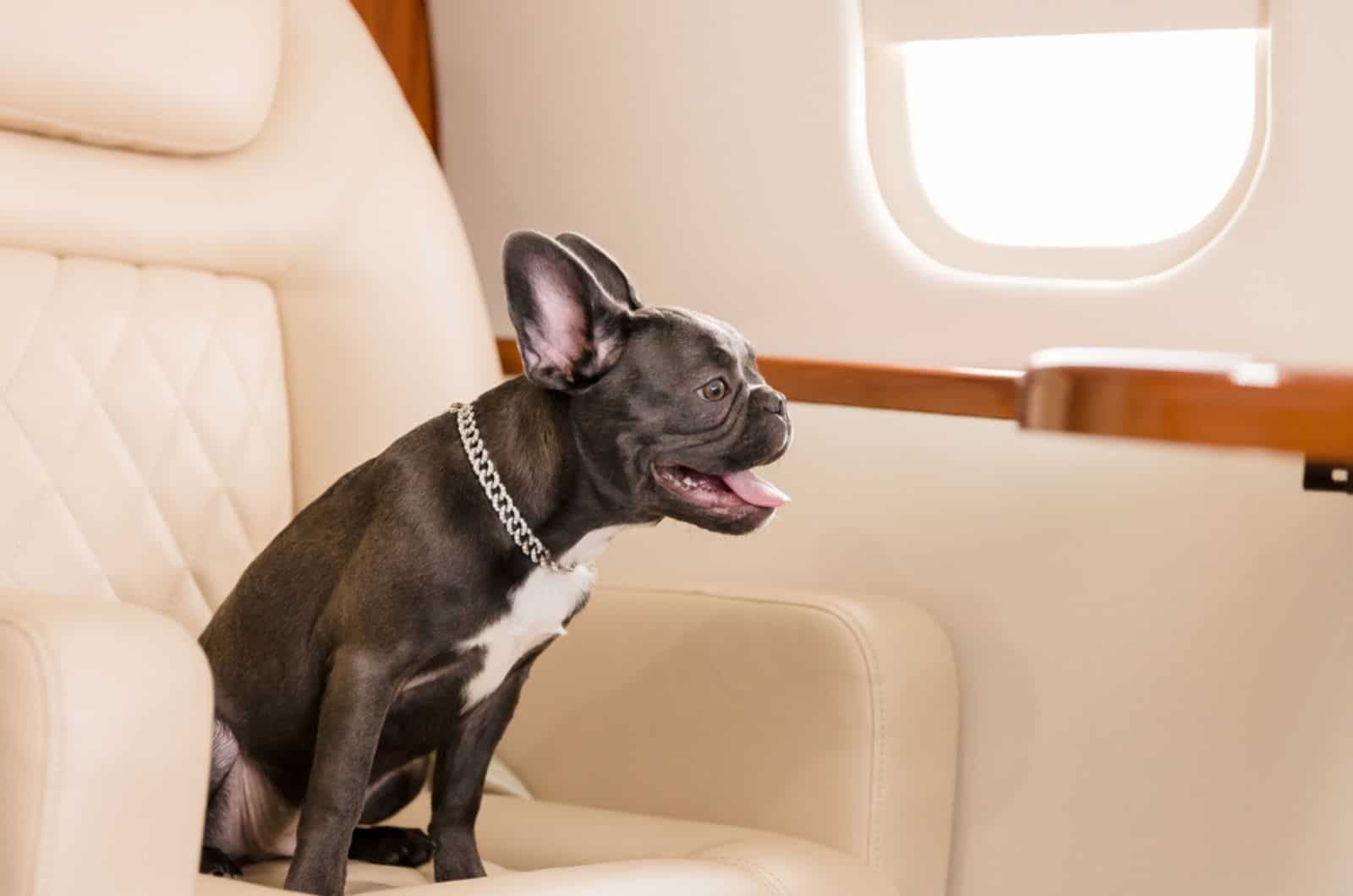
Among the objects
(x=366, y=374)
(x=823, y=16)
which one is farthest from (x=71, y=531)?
(x=823, y=16)

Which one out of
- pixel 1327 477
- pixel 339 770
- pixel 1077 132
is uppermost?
pixel 1077 132

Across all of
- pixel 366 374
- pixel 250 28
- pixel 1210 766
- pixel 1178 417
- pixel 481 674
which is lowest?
pixel 1210 766

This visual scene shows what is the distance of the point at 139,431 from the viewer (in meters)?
1.47

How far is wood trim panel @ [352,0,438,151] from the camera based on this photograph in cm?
201

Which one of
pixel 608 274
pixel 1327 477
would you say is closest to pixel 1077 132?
pixel 1327 477

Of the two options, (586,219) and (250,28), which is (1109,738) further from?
(250,28)

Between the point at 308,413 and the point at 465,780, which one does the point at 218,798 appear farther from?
the point at 308,413

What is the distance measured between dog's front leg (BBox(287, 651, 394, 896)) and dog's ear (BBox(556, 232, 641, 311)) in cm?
36

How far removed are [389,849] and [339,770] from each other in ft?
0.79

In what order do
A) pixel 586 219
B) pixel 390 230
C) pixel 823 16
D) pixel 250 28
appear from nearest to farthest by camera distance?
pixel 250 28 < pixel 390 230 < pixel 823 16 < pixel 586 219

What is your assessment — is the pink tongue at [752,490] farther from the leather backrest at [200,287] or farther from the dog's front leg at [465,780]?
the leather backrest at [200,287]

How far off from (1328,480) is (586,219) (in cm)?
100

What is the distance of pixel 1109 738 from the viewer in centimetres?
163

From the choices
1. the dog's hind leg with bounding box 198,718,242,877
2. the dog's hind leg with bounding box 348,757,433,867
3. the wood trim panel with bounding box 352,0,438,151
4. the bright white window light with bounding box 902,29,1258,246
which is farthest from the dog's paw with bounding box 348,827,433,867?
the wood trim panel with bounding box 352,0,438,151
